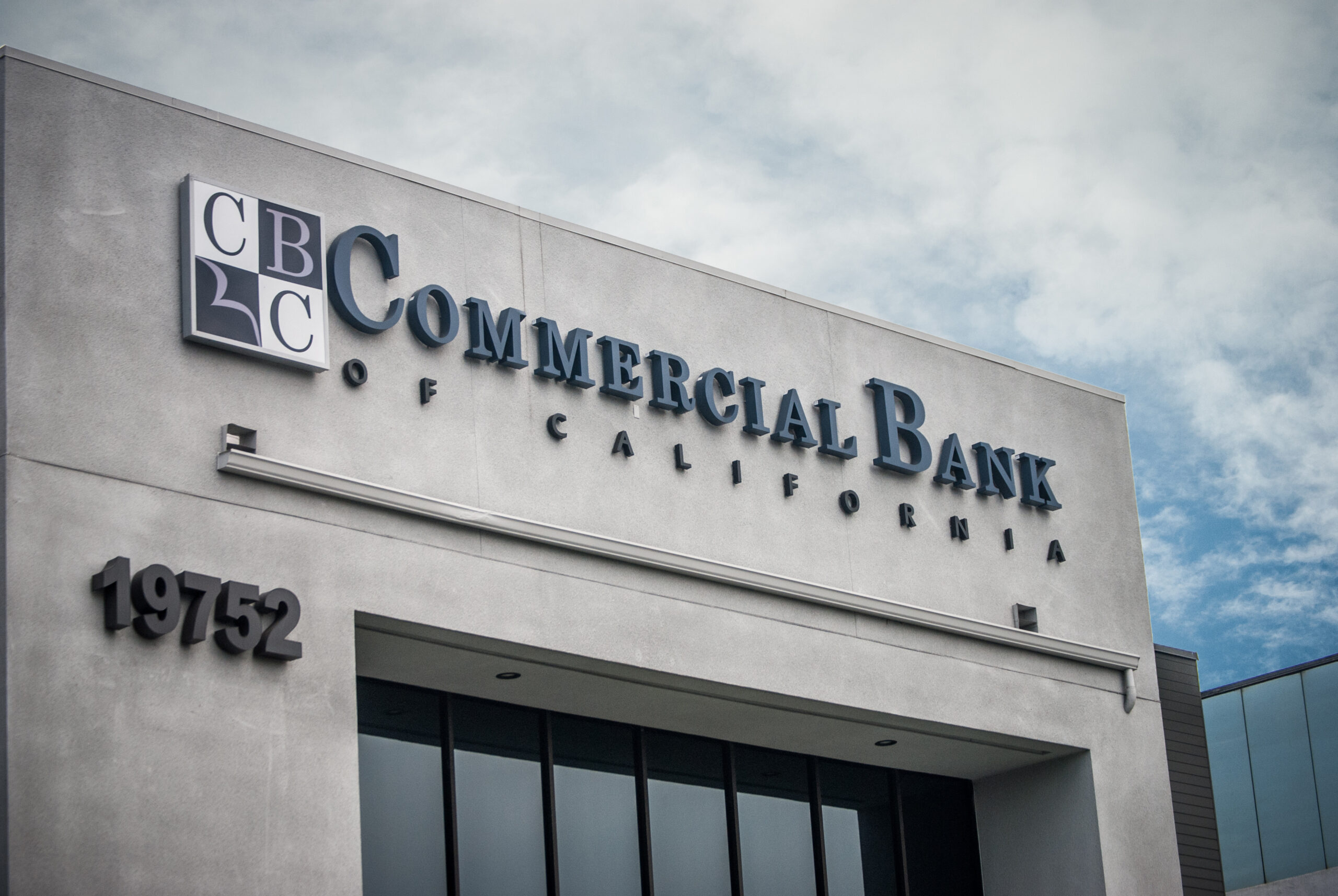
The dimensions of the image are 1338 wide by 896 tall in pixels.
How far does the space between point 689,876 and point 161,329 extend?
8039 millimetres

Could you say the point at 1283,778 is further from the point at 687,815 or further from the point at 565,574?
the point at 565,574

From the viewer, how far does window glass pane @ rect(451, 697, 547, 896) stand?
16578 mm

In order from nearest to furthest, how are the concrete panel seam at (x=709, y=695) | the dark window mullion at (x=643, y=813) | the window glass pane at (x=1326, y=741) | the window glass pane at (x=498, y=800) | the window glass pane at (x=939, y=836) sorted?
the concrete panel seam at (x=709, y=695)
the window glass pane at (x=498, y=800)
the dark window mullion at (x=643, y=813)
the window glass pane at (x=939, y=836)
the window glass pane at (x=1326, y=741)

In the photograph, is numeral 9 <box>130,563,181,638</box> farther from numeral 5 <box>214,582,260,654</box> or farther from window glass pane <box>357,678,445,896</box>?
window glass pane <box>357,678,445,896</box>

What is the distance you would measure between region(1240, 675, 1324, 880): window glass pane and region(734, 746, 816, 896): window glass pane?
19.3 meters

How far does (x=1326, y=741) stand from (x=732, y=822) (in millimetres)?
20262

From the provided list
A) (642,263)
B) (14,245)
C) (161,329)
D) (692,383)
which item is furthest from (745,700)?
(14,245)

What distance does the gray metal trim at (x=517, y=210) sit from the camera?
14.8 m

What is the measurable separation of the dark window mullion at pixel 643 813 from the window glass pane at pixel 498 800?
4.05 feet

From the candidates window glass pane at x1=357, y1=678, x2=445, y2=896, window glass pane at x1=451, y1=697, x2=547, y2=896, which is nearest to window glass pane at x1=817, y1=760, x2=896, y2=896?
window glass pane at x1=451, y1=697, x2=547, y2=896

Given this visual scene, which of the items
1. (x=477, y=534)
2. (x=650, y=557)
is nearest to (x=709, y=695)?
(x=650, y=557)

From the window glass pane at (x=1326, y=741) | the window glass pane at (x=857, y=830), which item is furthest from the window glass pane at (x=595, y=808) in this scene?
the window glass pane at (x=1326, y=741)

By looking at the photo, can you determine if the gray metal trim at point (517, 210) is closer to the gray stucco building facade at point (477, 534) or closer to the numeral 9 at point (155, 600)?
the gray stucco building facade at point (477, 534)

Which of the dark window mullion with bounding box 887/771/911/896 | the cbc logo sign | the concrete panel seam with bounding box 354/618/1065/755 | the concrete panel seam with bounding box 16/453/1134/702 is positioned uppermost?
the cbc logo sign
